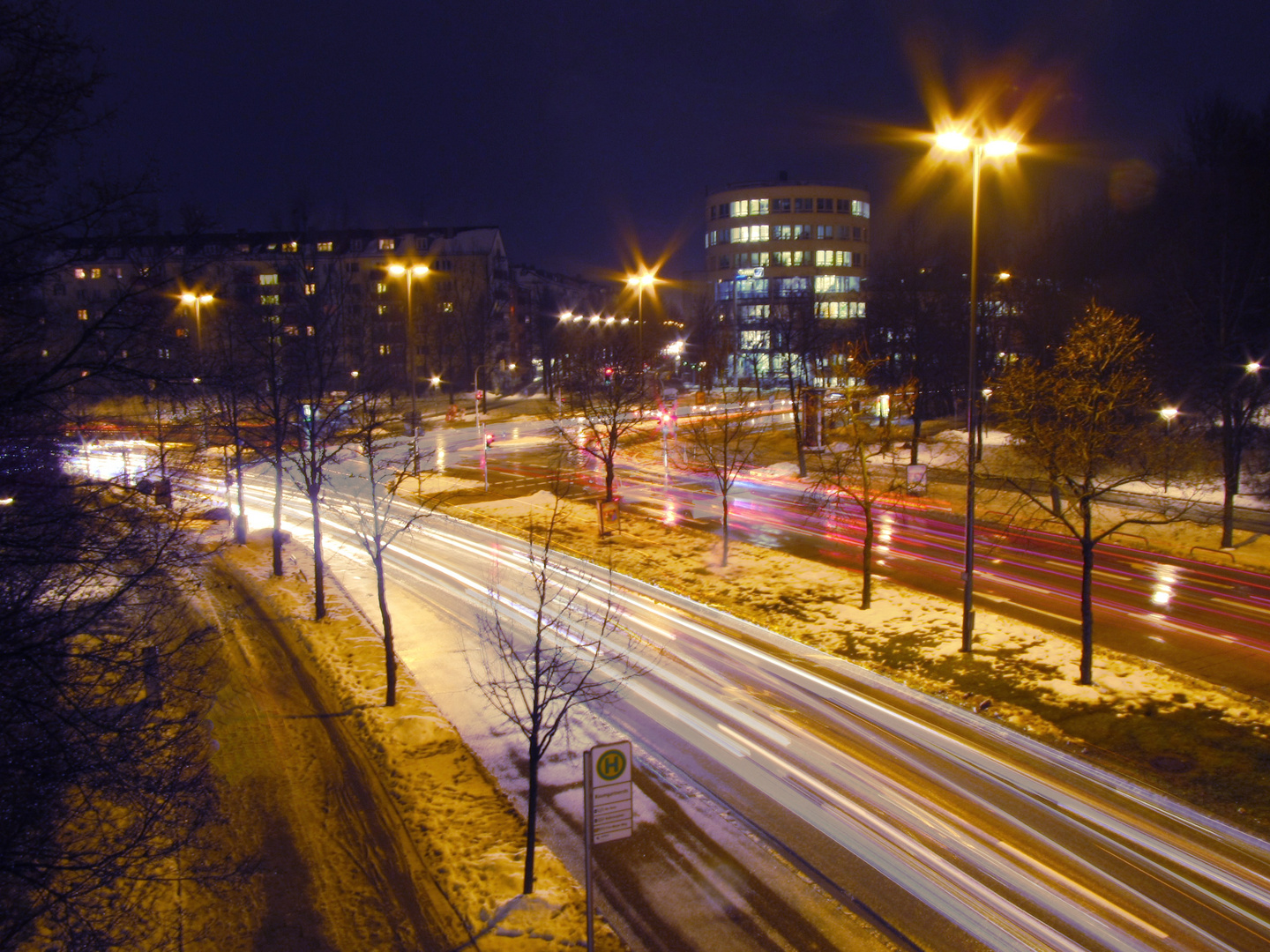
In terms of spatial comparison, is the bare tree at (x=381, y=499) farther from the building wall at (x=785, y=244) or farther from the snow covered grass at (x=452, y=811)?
the building wall at (x=785, y=244)

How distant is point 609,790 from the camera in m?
7.54

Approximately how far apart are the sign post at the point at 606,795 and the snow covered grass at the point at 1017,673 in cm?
802

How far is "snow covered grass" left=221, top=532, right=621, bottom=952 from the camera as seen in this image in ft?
27.1

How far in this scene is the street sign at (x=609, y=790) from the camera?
24.1 ft

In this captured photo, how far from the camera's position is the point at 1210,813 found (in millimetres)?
10086

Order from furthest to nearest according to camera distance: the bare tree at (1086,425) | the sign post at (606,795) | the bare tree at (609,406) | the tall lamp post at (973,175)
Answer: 1. the bare tree at (609,406)
2. the tall lamp post at (973,175)
3. the bare tree at (1086,425)
4. the sign post at (606,795)

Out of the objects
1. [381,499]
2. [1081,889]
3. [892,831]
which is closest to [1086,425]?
[1081,889]

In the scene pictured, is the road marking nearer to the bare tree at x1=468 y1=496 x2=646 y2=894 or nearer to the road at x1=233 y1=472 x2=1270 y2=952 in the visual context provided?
the road at x1=233 y1=472 x2=1270 y2=952

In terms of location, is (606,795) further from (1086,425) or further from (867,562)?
(867,562)

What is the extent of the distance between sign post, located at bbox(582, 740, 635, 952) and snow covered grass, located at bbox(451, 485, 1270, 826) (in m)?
8.02

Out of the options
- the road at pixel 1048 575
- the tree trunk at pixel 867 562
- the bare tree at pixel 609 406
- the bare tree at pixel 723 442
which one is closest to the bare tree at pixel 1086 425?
the road at pixel 1048 575

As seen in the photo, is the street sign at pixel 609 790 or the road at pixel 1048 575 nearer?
the street sign at pixel 609 790

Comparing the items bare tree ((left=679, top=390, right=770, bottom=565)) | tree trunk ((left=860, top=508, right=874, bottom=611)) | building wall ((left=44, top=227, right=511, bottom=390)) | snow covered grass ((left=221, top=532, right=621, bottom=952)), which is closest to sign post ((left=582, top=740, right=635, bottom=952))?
snow covered grass ((left=221, top=532, right=621, bottom=952))

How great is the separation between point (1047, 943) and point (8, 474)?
Answer: 10553 mm
